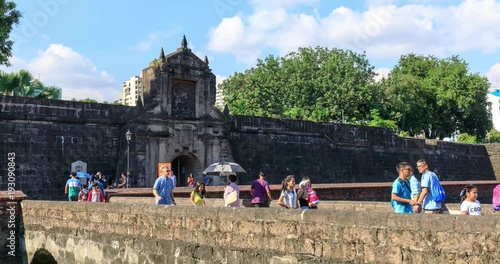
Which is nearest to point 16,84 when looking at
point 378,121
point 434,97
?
point 378,121

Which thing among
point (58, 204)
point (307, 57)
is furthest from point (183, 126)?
point (307, 57)

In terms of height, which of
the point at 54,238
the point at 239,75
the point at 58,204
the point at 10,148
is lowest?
the point at 54,238

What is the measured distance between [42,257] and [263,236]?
6655 mm

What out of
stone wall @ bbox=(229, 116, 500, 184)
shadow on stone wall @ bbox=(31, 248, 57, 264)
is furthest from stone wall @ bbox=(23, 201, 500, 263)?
stone wall @ bbox=(229, 116, 500, 184)

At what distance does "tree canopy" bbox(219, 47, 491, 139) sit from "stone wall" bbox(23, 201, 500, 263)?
28.0 metres

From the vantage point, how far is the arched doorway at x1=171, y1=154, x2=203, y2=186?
21.9m

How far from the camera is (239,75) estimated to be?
42469 millimetres

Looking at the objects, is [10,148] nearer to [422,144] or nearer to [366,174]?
[366,174]

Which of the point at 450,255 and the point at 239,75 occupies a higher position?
the point at 239,75

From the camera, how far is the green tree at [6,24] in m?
20.7

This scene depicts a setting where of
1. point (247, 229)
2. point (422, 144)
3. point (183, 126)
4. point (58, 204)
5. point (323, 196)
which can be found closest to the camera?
point (247, 229)

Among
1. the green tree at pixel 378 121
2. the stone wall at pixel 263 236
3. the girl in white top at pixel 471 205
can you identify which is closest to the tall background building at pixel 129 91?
the green tree at pixel 378 121

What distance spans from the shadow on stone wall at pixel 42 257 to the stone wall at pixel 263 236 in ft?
1.83

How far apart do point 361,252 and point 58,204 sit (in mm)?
7069
